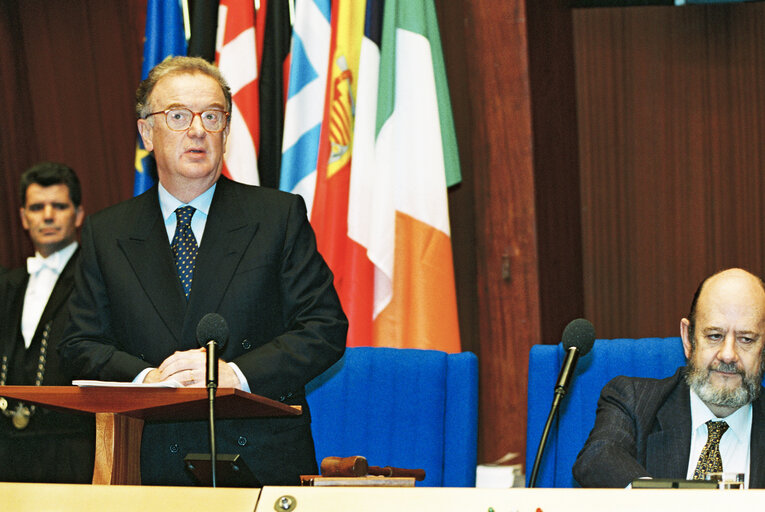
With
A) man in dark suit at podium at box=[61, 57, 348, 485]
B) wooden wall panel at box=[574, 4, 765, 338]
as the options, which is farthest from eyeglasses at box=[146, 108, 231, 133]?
wooden wall panel at box=[574, 4, 765, 338]

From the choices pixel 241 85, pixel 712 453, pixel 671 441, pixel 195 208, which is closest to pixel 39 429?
pixel 241 85

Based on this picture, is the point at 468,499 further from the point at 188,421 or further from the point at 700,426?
the point at 700,426

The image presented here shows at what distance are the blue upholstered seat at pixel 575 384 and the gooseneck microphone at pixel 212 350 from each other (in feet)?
3.99

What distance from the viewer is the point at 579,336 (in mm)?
2391

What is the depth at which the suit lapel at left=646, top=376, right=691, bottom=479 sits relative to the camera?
2.97 metres

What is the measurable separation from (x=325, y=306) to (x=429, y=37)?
188 centimetres

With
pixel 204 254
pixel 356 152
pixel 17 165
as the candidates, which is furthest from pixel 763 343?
pixel 17 165

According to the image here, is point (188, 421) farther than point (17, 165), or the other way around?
point (17, 165)

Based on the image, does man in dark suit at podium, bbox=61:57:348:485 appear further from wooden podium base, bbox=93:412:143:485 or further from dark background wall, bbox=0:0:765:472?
dark background wall, bbox=0:0:765:472

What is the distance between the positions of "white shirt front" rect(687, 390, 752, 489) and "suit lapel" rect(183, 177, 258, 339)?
1413 millimetres

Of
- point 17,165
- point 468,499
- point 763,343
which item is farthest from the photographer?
point 17,165

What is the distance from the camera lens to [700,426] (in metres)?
3.09

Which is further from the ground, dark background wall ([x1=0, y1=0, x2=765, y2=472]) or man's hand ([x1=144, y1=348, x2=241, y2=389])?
dark background wall ([x1=0, y1=0, x2=765, y2=472])

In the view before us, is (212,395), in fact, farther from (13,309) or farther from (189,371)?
(13,309)
